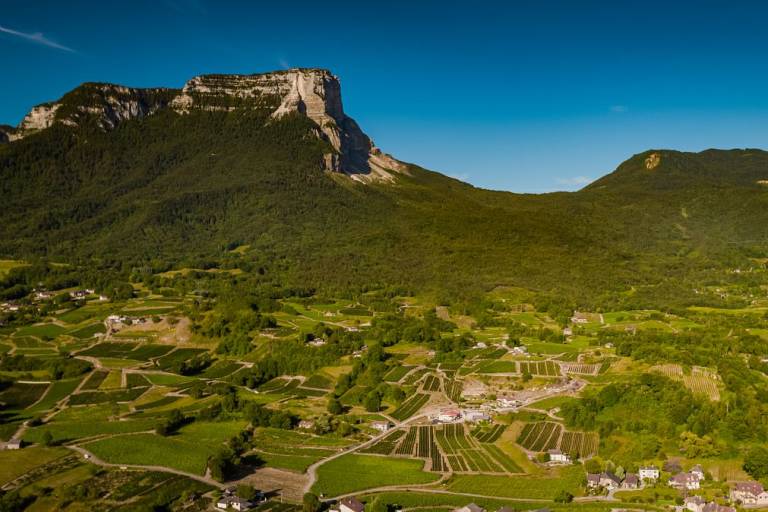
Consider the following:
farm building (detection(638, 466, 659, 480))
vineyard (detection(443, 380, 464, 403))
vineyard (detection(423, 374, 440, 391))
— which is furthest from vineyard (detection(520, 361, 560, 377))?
farm building (detection(638, 466, 659, 480))

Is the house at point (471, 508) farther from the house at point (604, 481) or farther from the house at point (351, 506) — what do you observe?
the house at point (604, 481)

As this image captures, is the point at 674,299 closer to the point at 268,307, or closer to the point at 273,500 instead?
the point at 268,307

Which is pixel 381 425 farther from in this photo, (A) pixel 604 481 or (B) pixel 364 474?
(A) pixel 604 481

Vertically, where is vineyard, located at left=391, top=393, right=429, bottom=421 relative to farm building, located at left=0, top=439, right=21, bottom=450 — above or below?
below

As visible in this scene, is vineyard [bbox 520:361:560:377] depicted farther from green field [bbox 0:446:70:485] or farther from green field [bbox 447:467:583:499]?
green field [bbox 0:446:70:485]

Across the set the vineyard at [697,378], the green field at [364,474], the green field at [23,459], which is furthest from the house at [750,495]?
the green field at [23,459]

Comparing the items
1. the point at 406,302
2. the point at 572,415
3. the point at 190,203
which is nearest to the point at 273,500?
the point at 572,415

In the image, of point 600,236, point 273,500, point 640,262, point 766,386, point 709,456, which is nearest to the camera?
point 273,500
